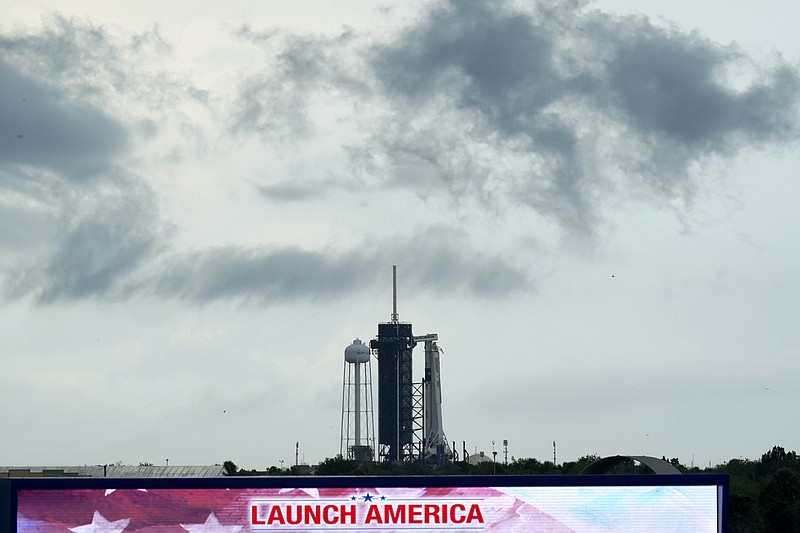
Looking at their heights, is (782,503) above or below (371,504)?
below

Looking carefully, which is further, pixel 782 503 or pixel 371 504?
pixel 782 503

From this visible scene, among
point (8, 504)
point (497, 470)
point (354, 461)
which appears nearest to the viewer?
point (8, 504)

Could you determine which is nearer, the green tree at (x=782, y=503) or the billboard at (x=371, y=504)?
the billboard at (x=371, y=504)

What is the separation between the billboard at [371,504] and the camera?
127ft

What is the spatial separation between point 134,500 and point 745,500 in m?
62.5

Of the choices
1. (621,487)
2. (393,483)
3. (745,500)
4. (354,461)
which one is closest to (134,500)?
(393,483)

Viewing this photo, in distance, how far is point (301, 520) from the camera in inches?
1540

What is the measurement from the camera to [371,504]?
39.2 meters

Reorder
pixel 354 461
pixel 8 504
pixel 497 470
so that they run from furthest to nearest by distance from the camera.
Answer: pixel 354 461 → pixel 497 470 → pixel 8 504

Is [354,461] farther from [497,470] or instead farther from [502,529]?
[502,529]

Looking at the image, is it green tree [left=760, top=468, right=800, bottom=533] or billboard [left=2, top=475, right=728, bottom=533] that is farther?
green tree [left=760, top=468, right=800, bottom=533]

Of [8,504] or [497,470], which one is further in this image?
[497,470]

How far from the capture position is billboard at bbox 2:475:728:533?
3862cm

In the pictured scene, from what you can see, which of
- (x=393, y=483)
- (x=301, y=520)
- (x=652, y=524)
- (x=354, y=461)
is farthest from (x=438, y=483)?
(x=354, y=461)
